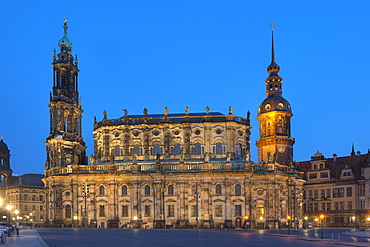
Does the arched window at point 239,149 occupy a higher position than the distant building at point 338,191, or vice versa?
the arched window at point 239,149

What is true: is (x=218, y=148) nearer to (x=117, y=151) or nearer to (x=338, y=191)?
(x=117, y=151)

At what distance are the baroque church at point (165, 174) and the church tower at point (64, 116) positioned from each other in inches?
7.5

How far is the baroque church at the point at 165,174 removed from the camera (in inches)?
3381

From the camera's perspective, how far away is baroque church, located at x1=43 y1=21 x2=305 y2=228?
85.9 meters

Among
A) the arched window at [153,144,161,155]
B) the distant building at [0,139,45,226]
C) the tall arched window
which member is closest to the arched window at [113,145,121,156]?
the arched window at [153,144,161,155]

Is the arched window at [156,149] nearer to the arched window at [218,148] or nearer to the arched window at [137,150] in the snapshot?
the arched window at [137,150]

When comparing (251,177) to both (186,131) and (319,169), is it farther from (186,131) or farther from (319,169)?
(319,169)

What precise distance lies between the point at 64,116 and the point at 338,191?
181 ft

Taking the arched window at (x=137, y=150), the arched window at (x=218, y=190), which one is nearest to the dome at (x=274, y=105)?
the arched window at (x=218, y=190)

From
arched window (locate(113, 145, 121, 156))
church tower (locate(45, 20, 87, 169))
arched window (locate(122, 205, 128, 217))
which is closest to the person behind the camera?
arched window (locate(122, 205, 128, 217))

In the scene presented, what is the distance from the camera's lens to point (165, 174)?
285 ft

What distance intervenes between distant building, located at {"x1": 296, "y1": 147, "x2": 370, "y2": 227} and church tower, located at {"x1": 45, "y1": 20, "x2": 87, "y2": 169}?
156 feet

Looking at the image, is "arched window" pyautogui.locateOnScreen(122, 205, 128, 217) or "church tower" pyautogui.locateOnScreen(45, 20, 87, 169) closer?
"arched window" pyautogui.locateOnScreen(122, 205, 128, 217)

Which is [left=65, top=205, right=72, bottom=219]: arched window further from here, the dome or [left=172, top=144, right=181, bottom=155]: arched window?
the dome
